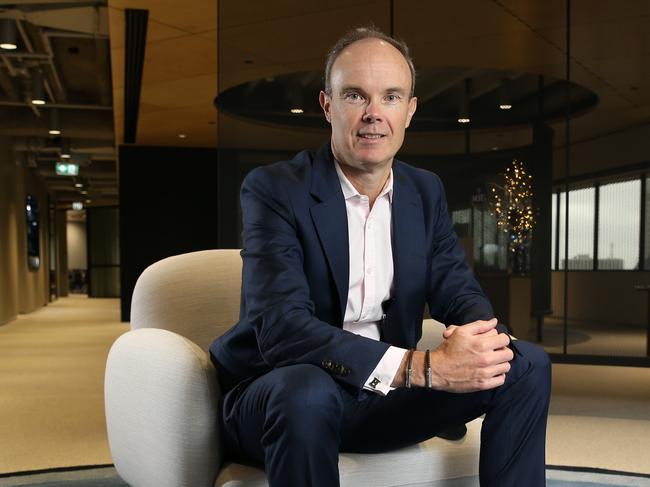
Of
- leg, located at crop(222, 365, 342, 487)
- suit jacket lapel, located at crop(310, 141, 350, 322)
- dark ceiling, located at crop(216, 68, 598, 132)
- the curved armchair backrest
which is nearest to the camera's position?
leg, located at crop(222, 365, 342, 487)

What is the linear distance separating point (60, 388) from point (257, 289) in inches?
159

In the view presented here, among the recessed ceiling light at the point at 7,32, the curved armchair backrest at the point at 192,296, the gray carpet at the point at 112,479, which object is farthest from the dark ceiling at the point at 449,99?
the recessed ceiling light at the point at 7,32

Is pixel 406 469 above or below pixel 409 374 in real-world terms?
below

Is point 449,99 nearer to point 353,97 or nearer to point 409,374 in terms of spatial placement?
point 353,97

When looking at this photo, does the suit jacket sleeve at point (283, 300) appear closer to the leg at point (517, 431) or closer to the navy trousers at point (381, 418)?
the navy trousers at point (381, 418)

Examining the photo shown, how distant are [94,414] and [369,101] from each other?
317 centimetres

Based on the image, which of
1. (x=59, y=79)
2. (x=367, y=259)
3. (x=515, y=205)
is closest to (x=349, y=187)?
(x=367, y=259)

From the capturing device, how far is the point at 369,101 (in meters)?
1.69

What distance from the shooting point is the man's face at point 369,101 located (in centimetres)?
167

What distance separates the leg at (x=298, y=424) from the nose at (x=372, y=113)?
2.00ft

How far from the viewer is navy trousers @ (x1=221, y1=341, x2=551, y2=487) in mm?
1307

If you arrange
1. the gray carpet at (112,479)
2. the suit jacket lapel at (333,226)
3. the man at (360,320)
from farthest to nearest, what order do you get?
1. the gray carpet at (112,479)
2. the suit jacket lapel at (333,226)
3. the man at (360,320)

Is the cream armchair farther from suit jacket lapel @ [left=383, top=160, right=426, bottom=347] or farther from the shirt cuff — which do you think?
suit jacket lapel @ [left=383, top=160, right=426, bottom=347]

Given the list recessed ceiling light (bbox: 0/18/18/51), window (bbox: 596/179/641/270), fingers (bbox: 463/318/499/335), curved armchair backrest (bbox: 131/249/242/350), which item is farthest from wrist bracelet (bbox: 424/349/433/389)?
recessed ceiling light (bbox: 0/18/18/51)
